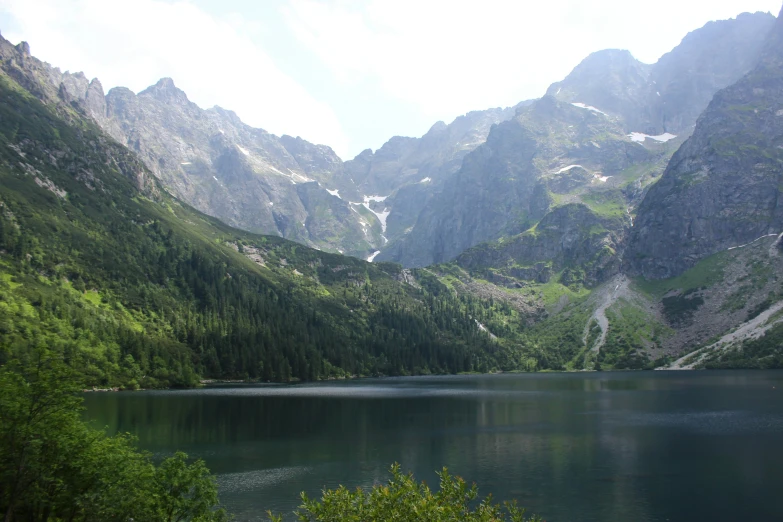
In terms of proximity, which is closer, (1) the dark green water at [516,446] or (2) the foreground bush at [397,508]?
(2) the foreground bush at [397,508]

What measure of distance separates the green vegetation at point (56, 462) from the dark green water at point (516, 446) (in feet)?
65.6

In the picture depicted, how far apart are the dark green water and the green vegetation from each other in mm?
19995

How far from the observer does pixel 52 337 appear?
512 feet

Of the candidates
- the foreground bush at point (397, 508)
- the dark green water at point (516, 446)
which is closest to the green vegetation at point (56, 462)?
the foreground bush at point (397, 508)

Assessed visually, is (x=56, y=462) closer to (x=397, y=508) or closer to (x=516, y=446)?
(x=397, y=508)

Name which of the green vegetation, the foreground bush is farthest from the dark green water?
the foreground bush

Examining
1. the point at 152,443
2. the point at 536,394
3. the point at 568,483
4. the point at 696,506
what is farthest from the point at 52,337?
the point at 696,506

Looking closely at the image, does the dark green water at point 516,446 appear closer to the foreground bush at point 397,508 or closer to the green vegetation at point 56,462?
the green vegetation at point 56,462

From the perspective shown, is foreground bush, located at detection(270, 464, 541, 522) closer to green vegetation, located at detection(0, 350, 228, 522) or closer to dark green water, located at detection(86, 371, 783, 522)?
green vegetation, located at detection(0, 350, 228, 522)

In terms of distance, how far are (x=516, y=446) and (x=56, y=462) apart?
63.8 meters

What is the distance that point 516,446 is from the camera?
8056cm

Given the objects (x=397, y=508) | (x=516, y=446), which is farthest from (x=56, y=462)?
(x=516, y=446)

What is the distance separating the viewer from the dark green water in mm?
54812

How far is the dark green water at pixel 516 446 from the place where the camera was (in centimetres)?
5481
